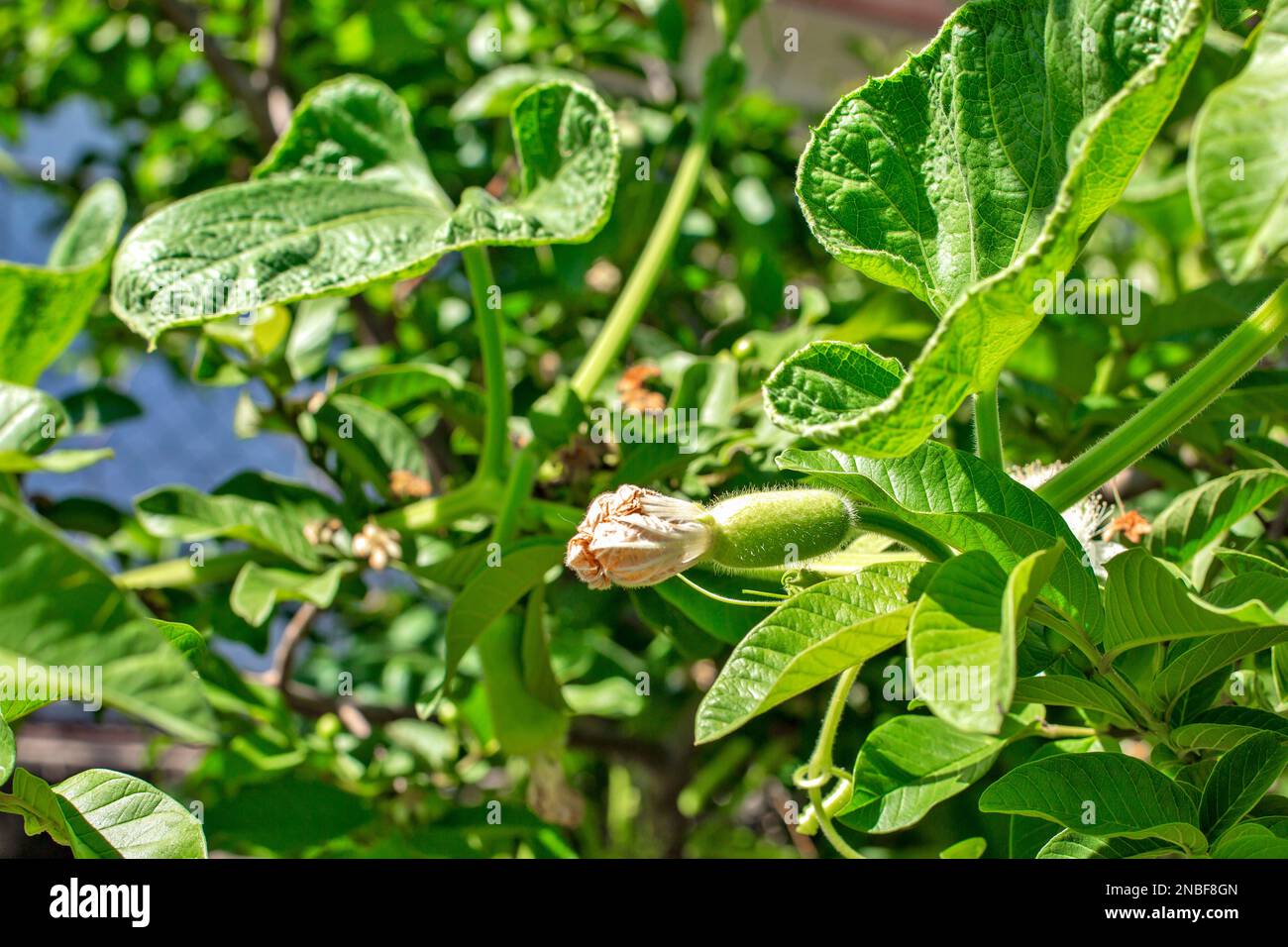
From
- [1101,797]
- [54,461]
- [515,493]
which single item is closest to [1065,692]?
[1101,797]

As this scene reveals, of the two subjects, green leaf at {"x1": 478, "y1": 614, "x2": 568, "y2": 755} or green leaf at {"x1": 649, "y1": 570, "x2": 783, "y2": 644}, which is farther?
green leaf at {"x1": 478, "y1": 614, "x2": 568, "y2": 755}

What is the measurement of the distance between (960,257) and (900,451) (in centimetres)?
16

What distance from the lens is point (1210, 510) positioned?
65 centimetres

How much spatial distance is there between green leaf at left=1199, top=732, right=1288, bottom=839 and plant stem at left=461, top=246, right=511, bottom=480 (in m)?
0.52

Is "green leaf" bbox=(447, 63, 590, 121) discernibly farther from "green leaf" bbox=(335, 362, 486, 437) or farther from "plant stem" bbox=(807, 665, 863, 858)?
"plant stem" bbox=(807, 665, 863, 858)

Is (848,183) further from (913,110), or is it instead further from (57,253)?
(57,253)

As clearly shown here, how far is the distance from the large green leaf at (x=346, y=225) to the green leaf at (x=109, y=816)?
262 mm

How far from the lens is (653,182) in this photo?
130 cm

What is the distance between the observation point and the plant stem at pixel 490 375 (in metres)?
0.84

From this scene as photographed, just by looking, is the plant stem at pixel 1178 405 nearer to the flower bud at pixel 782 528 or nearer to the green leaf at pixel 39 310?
the flower bud at pixel 782 528

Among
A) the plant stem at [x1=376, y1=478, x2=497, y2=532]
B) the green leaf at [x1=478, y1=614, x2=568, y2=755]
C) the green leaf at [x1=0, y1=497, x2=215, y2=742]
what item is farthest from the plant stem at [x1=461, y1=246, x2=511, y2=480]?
the green leaf at [x1=0, y1=497, x2=215, y2=742]

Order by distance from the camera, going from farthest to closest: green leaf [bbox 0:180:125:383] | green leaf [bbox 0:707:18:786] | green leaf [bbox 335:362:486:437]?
green leaf [bbox 335:362:486:437]
green leaf [bbox 0:180:125:383]
green leaf [bbox 0:707:18:786]

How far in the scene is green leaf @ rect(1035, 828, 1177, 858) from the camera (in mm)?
575

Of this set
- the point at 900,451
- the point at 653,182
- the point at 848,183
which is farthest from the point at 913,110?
the point at 653,182
